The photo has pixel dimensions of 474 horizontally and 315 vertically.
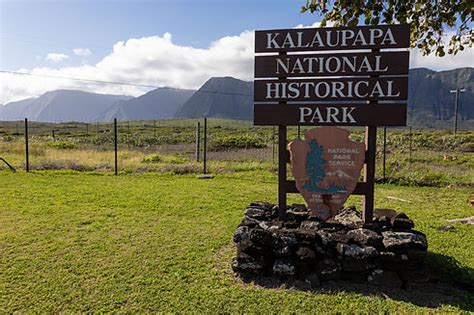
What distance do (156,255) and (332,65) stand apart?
3.41 metres

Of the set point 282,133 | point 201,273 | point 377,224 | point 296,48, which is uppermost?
point 296,48

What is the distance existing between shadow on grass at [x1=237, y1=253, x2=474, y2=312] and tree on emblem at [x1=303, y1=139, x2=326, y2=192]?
1.36m

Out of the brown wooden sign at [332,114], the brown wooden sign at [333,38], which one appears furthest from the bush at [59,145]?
the brown wooden sign at [333,38]

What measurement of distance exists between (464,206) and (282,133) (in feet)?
17.2

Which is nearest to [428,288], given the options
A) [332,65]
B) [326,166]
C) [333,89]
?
[326,166]

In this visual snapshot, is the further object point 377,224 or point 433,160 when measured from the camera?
point 433,160

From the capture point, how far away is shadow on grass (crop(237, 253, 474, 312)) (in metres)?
3.24

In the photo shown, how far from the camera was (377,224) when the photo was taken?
13.8ft

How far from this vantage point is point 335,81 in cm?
436

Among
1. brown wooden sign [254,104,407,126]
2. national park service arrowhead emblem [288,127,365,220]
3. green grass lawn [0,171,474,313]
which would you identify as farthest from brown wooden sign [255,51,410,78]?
→ green grass lawn [0,171,474,313]

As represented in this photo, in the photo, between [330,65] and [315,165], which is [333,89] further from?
[315,165]

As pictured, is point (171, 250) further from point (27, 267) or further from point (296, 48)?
point (296, 48)

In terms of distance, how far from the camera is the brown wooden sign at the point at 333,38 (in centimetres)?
421

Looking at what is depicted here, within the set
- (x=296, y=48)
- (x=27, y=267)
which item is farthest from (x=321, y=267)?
(x=27, y=267)
